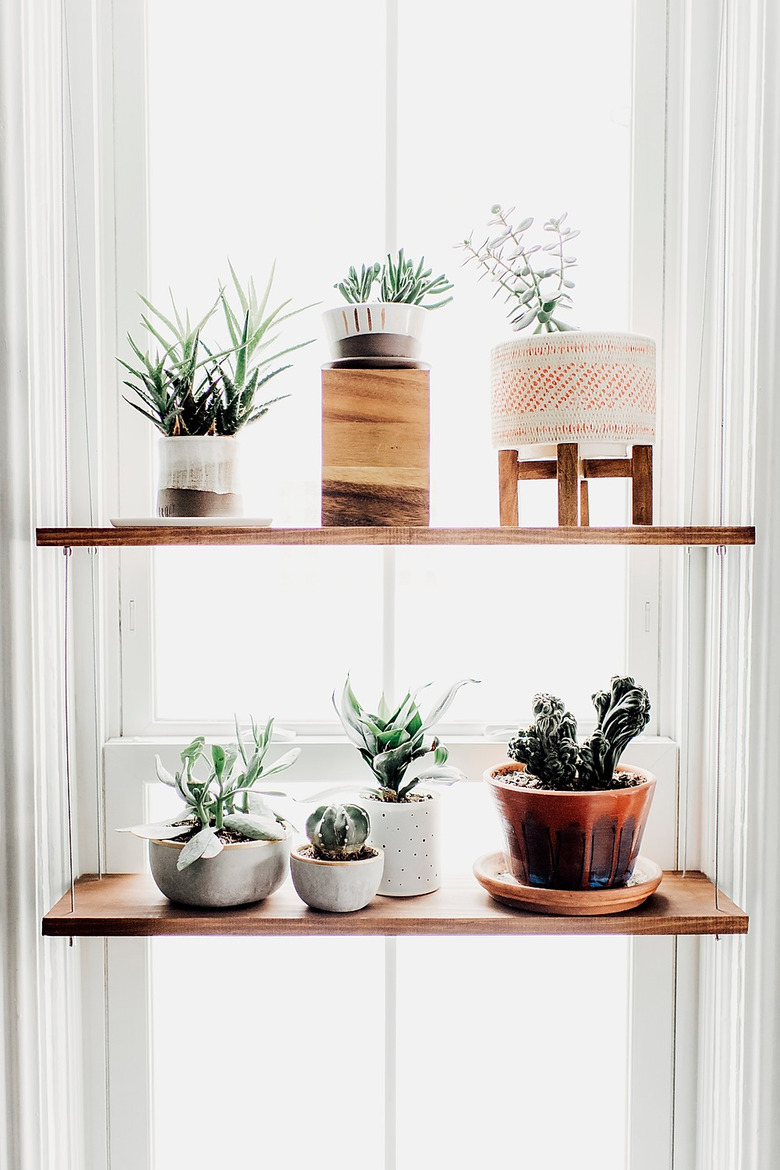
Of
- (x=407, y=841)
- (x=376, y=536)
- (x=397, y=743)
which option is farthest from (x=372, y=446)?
(x=407, y=841)

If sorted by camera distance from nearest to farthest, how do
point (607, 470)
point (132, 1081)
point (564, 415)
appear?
1. point (564, 415)
2. point (607, 470)
3. point (132, 1081)

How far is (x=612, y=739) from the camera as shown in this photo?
38.6 inches

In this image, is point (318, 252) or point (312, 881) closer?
point (312, 881)

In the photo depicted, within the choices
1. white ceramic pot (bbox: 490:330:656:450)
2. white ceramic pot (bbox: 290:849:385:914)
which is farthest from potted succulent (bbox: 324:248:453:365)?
white ceramic pot (bbox: 290:849:385:914)

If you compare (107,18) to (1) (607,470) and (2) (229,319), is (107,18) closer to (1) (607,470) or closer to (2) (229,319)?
(2) (229,319)

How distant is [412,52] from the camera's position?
3.77 feet

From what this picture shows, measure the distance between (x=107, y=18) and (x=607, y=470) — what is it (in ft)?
2.64

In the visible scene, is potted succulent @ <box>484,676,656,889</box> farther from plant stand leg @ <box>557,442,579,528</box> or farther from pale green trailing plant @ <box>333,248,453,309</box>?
pale green trailing plant @ <box>333,248,453,309</box>

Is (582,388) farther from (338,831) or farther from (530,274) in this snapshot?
(338,831)

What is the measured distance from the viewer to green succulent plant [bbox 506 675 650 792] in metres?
0.97

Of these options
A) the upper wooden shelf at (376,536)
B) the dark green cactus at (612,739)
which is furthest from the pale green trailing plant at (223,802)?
A: the dark green cactus at (612,739)

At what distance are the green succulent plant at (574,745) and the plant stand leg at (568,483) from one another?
19cm

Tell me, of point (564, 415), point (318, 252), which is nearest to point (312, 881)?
point (564, 415)

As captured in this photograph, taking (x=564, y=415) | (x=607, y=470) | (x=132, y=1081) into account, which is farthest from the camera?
(x=132, y=1081)
